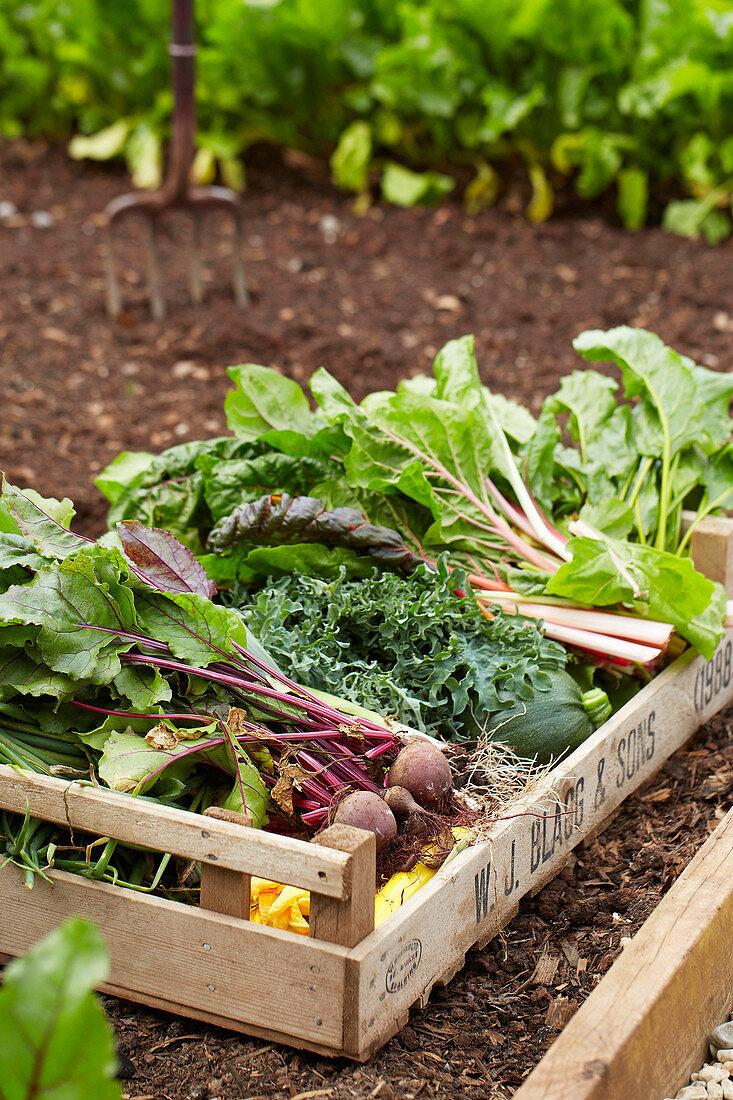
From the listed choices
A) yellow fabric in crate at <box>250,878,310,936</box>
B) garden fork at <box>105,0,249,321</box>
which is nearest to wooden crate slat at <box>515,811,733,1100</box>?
yellow fabric in crate at <box>250,878,310,936</box>

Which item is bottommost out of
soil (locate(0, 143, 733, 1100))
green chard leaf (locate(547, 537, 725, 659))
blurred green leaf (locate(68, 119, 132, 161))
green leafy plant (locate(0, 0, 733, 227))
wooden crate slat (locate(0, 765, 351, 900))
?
soil (locate(0, 143, 733, 1100))

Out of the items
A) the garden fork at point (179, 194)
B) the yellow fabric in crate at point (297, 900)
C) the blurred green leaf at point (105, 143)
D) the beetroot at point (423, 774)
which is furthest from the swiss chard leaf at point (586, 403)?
the blurred green leaf at point (105, 143)

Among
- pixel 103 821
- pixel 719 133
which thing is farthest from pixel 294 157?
pixel 103 821

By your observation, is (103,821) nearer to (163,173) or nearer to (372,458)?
(372,458)

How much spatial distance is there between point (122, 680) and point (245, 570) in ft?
2.53

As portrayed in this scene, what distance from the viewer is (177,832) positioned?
6.89ft

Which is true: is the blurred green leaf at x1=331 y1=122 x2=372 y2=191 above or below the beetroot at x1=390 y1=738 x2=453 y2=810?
above

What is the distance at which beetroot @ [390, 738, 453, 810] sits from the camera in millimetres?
2346

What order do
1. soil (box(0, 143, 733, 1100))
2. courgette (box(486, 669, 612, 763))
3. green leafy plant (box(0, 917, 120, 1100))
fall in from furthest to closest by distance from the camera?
courgette (box(486, 669, 612, 763)) → soil (box(0, 143, 733, 1100)) → green leafy plant (box(0, 917, 120, 1100))

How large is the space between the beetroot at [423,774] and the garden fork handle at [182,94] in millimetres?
4524

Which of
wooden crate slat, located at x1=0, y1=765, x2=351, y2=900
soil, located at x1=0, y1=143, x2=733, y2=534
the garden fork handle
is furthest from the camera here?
the garden fork handle

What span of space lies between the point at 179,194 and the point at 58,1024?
215 inches

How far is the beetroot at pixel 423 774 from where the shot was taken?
2.35 metres

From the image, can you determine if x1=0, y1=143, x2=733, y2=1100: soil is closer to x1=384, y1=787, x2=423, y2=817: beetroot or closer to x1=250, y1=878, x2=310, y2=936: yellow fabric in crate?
x1=250, y1=878, x2=310, y2=936: yellow fabric in crate
